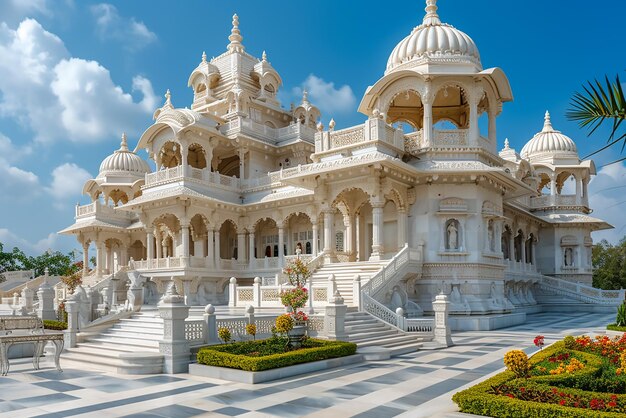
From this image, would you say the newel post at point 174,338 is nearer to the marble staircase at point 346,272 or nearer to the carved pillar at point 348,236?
the marble staircase at point 346,272

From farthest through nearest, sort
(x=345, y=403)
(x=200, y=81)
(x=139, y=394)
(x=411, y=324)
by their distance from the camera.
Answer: (x=200, y=81), (x=411, y=324), (x=139, y=394), (x=345, y=403)

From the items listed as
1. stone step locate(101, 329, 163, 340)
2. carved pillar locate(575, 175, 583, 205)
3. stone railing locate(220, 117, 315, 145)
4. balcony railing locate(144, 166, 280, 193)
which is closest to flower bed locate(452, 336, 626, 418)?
stone step locate(101, 329, 163, 340)

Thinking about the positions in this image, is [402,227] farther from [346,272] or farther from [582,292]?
[582,292]

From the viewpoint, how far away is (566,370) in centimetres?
873

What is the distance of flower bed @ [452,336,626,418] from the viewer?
272 inches

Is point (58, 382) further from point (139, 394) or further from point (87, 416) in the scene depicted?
point (87, 416)

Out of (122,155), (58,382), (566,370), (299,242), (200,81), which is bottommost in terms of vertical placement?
(58,382)

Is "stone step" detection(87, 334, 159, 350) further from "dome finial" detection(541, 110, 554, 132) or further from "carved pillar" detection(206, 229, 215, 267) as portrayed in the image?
"dome finial" detection(541, 110, 554, 132)

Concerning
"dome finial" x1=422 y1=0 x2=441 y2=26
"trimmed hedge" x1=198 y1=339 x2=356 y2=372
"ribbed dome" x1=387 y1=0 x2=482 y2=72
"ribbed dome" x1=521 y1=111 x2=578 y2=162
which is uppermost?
"dome finial" x1=422 y1=0 x2=441 y2=26

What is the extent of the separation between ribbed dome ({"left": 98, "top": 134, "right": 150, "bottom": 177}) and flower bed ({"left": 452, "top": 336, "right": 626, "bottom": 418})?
34152 mm

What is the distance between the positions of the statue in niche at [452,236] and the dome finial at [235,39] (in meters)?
20.6

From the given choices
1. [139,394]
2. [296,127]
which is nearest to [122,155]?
[296,127]

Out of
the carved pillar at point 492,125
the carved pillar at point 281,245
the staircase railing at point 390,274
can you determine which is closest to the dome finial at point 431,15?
the carved pillar at point 492,125

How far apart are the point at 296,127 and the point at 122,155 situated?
1433 centimetres
